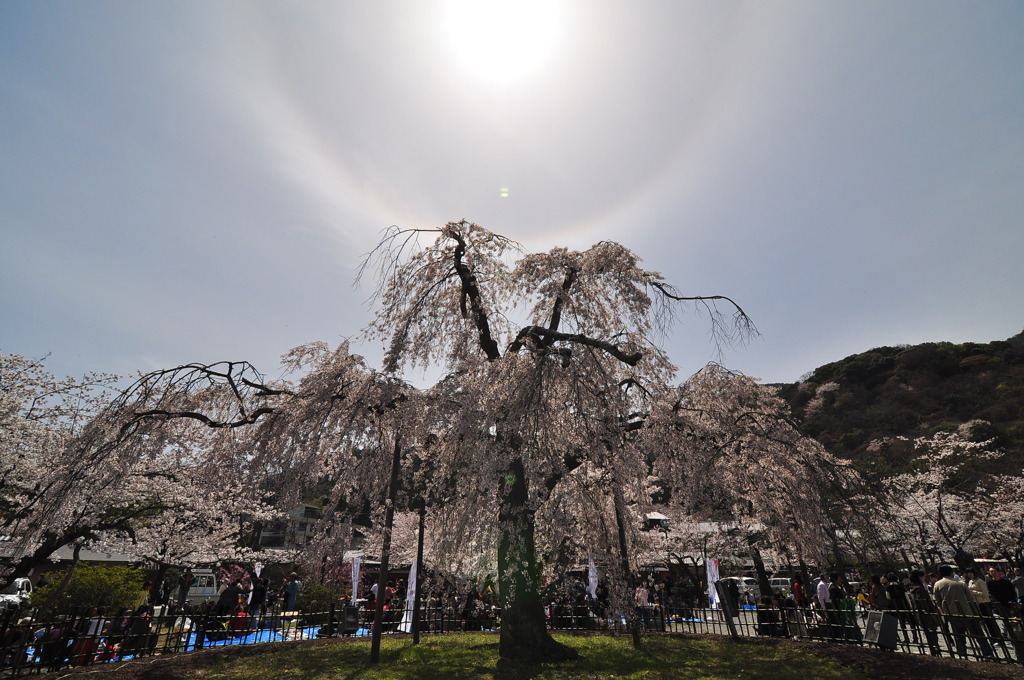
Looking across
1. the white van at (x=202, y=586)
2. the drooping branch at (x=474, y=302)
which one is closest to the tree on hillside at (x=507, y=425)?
the drooping branch at (x=474, y=302)

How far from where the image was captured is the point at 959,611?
10758 mm

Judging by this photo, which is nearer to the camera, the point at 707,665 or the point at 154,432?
the point at 154,432

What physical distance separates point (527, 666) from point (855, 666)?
6701mm

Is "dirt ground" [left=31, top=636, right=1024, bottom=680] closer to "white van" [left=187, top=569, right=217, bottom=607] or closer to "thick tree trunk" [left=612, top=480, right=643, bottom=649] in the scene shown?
"thick tree trunk" [left=612, top=480, right=643, bottom=649]

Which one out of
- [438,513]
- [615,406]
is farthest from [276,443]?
[615,406]

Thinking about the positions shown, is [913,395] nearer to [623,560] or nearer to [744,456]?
[744,456]

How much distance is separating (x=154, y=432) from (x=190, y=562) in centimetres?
1536

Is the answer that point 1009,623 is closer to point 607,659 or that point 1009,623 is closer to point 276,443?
point 607,659

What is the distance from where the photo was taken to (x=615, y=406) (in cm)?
1032

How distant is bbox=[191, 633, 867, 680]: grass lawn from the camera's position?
962cm

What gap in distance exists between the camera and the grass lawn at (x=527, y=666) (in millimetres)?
9617

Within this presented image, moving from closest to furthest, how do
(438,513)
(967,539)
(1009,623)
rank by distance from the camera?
1. (1009,623)
2. (438,513)
3. (967,539)

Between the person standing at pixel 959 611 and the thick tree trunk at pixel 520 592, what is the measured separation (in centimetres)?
803

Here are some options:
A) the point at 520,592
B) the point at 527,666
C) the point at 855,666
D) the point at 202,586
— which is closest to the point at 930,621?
the point at 855,666
